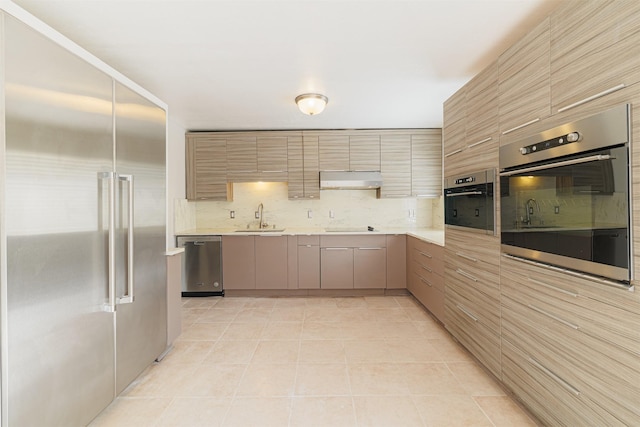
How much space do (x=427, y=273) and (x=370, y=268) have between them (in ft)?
3.08

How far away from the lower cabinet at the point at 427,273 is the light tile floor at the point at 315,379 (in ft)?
0.74

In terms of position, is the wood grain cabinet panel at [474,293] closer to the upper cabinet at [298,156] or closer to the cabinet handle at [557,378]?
the cabinet handle at [557,378]

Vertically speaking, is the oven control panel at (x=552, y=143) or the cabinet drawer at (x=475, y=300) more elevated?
the oven control panel at (x=552, y=143)

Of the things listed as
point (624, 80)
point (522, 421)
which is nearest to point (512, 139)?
point (624, 80)

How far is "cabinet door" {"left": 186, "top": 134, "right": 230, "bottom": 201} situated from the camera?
452cm

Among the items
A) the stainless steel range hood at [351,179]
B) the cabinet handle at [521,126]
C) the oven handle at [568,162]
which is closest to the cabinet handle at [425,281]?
the stainless steel range hood at [351,179]

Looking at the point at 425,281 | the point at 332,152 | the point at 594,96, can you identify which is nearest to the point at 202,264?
the point at 332,152

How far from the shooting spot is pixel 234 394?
2039 millimetres

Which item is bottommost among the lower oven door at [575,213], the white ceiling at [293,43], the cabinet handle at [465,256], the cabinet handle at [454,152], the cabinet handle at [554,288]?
the cabinet handle at [554,288]

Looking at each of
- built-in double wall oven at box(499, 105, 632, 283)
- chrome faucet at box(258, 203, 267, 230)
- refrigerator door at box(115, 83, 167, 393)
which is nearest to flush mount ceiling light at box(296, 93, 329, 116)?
refrigerator door at box(115, 83, 167, 393)

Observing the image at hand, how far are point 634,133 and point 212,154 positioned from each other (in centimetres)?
433

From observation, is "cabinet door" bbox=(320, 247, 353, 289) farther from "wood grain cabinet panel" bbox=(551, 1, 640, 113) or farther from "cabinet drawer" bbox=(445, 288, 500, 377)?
"wood grain cabinet panel" bbox=(551, 1, 640, 113)

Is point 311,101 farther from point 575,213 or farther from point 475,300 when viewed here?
point 575,213

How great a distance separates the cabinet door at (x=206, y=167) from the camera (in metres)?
4.52
